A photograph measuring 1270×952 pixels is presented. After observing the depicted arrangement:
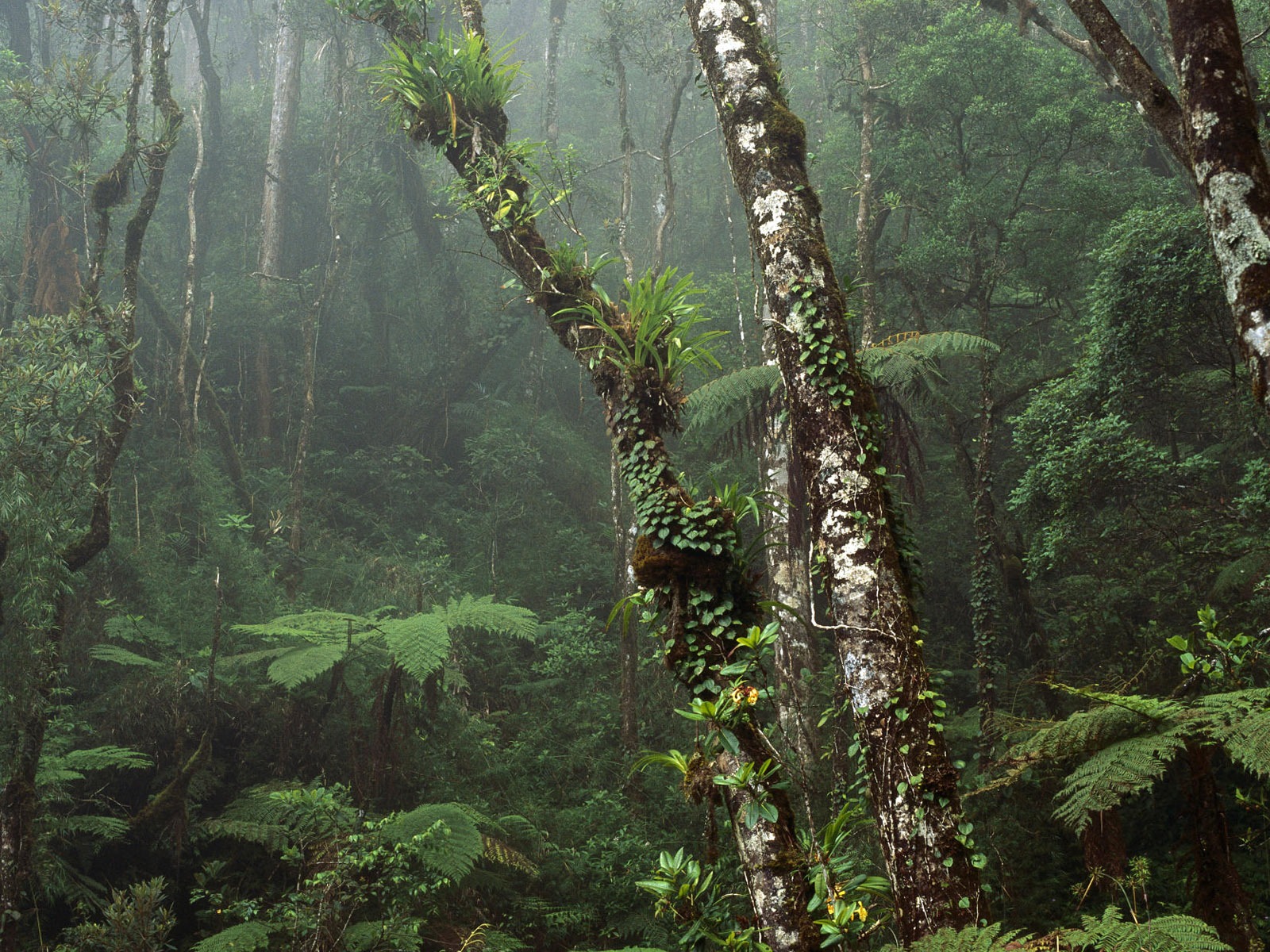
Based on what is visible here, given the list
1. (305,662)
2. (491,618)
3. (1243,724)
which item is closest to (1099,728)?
(1243,724)

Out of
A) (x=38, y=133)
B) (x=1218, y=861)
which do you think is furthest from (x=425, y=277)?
(x=1218, y=861)

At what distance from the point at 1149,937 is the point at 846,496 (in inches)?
61.0

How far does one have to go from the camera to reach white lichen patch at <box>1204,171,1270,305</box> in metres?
2.99

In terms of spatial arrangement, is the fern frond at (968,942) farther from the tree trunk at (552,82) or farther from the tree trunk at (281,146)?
the tree trunk at (552,82)

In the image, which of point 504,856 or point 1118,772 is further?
point 504,856

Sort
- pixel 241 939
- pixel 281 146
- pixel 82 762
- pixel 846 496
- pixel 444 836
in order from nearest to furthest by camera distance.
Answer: pixel 846 496 → pixel 241 939 → pixel 444 836 → pixel 82 762 → pixel 281 146

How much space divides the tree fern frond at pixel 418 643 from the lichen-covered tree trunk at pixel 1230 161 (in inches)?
192

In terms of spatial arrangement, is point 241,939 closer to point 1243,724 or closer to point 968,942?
point 968,942

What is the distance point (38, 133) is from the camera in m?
12.5

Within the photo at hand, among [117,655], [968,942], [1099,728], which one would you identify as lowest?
[968,942]

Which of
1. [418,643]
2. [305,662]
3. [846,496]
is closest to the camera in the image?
[846,496]

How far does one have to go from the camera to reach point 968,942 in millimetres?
2102

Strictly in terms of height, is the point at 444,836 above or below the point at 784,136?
below

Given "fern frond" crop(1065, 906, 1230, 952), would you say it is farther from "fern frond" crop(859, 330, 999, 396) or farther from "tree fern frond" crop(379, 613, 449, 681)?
"fern frond" crop(859, 330, 999, 396)
